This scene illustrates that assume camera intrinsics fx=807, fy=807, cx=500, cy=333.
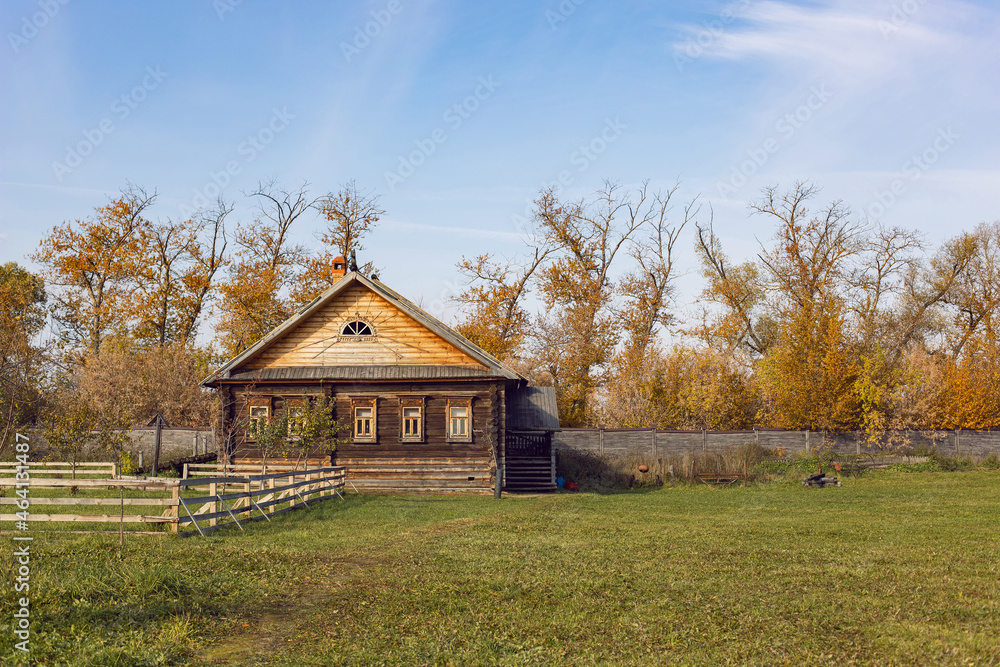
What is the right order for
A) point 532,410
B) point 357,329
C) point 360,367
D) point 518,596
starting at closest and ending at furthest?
point 518,596 < point 360,367 < point 357,329 < point 532,410

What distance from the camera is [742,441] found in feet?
116

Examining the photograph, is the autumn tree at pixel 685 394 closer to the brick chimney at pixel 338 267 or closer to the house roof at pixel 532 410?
the house roof at pixel 532 410

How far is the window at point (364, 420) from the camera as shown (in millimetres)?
29672

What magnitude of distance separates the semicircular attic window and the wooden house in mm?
37

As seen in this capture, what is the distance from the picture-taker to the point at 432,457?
97.1 feet

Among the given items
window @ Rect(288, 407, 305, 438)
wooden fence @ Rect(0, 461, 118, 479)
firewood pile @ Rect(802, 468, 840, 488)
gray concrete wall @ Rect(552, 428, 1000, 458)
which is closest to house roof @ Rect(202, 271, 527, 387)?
window @ Rect(288, 407, 305, 438)

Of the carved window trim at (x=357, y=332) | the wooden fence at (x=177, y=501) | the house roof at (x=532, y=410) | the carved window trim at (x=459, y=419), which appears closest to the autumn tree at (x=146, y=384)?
the carved window trim at (x=357, y=332)

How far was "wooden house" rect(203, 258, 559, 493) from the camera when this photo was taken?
96.3 feet

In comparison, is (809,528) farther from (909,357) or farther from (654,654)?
(909,357)

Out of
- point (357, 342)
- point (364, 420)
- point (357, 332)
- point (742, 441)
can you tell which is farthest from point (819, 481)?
point (357, 332)

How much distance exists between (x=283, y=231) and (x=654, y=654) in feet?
156

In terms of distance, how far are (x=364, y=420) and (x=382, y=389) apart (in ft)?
Result: 4.53

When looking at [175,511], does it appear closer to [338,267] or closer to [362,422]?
[362,422]

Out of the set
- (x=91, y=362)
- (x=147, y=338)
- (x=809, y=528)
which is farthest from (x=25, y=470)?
(x=147, y=338)
